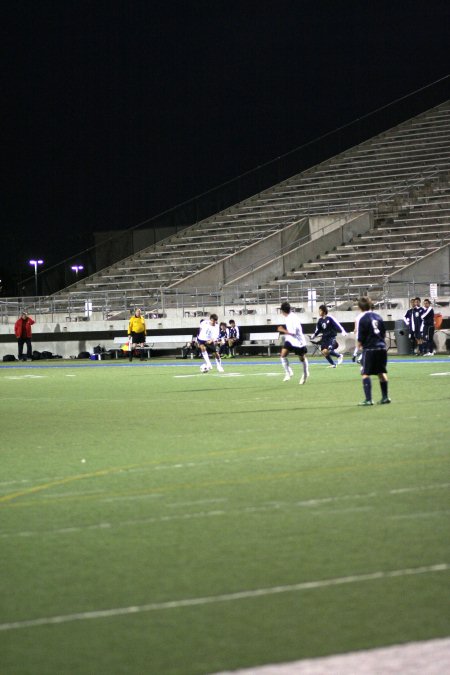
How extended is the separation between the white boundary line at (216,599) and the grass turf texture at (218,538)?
0.06 feet

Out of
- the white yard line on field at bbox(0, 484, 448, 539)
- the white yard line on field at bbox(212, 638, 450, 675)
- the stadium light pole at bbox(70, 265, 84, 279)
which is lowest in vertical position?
the white yard line on field at bbox(0, 484, 448, 539)

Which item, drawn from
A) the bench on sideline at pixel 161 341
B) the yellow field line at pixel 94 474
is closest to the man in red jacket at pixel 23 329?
the bench on sideline at pixel 161 341

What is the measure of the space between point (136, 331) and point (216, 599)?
34.4m

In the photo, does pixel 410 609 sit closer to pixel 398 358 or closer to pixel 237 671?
pixel 237 671

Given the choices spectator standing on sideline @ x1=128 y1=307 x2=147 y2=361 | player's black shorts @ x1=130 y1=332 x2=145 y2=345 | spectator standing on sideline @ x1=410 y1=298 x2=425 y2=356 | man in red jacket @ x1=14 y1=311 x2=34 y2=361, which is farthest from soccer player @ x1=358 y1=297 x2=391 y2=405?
man in red jacket @ x1=14 y1=311 x2=34 y2=361

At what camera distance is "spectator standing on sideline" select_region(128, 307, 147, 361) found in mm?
39219

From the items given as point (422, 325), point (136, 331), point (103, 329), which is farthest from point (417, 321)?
point (103, 329)

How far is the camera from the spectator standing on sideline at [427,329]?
34.9 metres

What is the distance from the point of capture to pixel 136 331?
39.5 m

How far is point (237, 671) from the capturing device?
420cm

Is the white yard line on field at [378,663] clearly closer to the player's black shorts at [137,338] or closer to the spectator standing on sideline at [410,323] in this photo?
the spectator standing on sideline at [410,323]

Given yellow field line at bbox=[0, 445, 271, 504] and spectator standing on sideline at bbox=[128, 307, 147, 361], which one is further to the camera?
spectator standing on sideline at bbox=[128, 307, 147, 361]

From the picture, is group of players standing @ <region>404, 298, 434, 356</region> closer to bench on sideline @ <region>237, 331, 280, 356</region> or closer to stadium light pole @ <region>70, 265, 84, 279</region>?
bench on sideline @ <region>237, 331, 280, 356</region>

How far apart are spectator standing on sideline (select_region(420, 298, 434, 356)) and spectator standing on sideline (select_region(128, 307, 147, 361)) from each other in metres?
10.8
